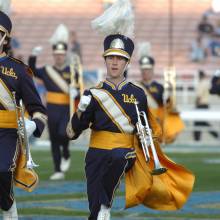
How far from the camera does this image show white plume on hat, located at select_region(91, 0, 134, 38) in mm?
8683

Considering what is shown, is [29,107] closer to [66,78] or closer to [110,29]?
[110,29]

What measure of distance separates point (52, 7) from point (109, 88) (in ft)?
94.6

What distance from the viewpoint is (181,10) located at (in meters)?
35.3

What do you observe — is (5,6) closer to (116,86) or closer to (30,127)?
(116,86)

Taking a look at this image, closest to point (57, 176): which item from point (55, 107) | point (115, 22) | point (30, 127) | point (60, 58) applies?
point (55, 107)

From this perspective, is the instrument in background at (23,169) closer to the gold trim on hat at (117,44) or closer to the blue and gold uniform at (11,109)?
the blue and gold uniform at (11,109)

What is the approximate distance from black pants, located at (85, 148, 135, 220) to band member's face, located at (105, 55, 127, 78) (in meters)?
0.61

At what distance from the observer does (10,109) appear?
25.6ft

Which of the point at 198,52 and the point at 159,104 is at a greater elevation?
the point at 159,104

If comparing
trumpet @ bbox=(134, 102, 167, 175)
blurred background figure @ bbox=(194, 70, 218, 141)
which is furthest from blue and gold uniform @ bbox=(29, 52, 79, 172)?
blurred background figure @ bbox=(194, 70, 218, 141)

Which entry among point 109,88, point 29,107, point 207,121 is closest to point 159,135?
point 109,88

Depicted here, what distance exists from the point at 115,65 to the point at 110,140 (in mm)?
615

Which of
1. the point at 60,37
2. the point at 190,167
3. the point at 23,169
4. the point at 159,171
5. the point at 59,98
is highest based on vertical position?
the point at 23,169

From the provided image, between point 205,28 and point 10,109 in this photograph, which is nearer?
point 10,109
